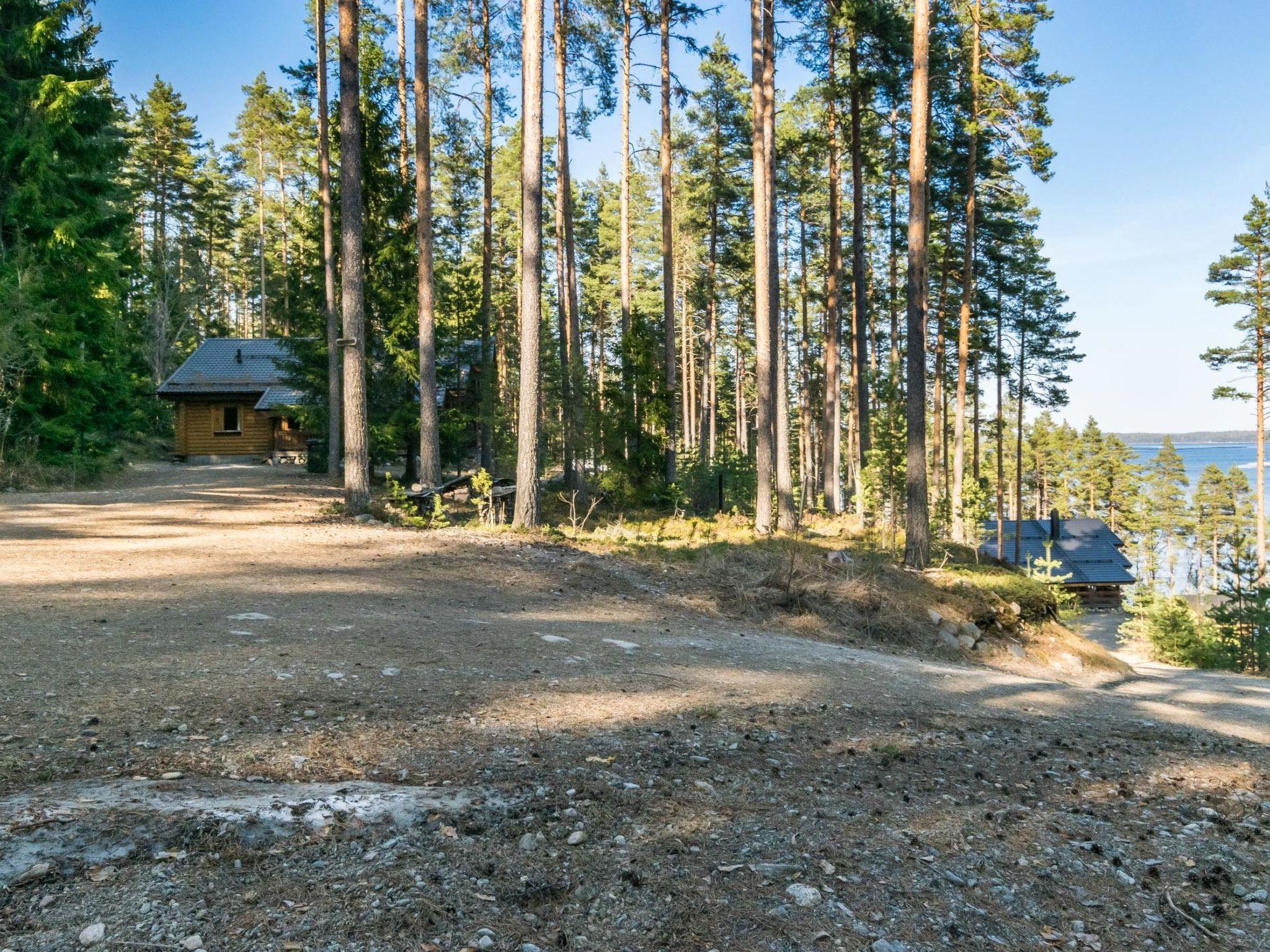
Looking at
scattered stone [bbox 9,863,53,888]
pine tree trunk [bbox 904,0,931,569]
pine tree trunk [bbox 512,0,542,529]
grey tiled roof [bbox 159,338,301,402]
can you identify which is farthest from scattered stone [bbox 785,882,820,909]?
grey tiled roof [bbox 159,338,301,402]

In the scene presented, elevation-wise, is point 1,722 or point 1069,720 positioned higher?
point 1,722

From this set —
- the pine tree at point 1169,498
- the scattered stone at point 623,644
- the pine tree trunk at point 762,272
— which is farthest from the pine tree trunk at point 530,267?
the pine tree at point 1169,498

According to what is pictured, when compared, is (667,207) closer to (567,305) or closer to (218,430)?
(567,305)

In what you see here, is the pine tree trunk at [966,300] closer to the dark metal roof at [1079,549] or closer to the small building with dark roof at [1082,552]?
the small building with dark roof at [1082,552]

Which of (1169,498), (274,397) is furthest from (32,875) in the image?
(1169,498)

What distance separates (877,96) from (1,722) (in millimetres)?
25507

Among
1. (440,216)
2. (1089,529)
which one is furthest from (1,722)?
(1089,529)

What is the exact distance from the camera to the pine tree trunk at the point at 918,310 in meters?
13.8

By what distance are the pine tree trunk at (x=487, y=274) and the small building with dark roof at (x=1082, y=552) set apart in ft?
86.1

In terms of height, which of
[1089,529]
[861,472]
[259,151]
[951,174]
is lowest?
[1089,529]

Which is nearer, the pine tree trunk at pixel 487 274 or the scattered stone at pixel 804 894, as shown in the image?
the scattered stone at pixel 804 894

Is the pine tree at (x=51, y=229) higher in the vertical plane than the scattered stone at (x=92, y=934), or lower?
higher

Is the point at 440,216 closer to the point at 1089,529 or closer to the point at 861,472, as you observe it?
the point at 861,472

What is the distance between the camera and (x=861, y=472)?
75.7 feet
